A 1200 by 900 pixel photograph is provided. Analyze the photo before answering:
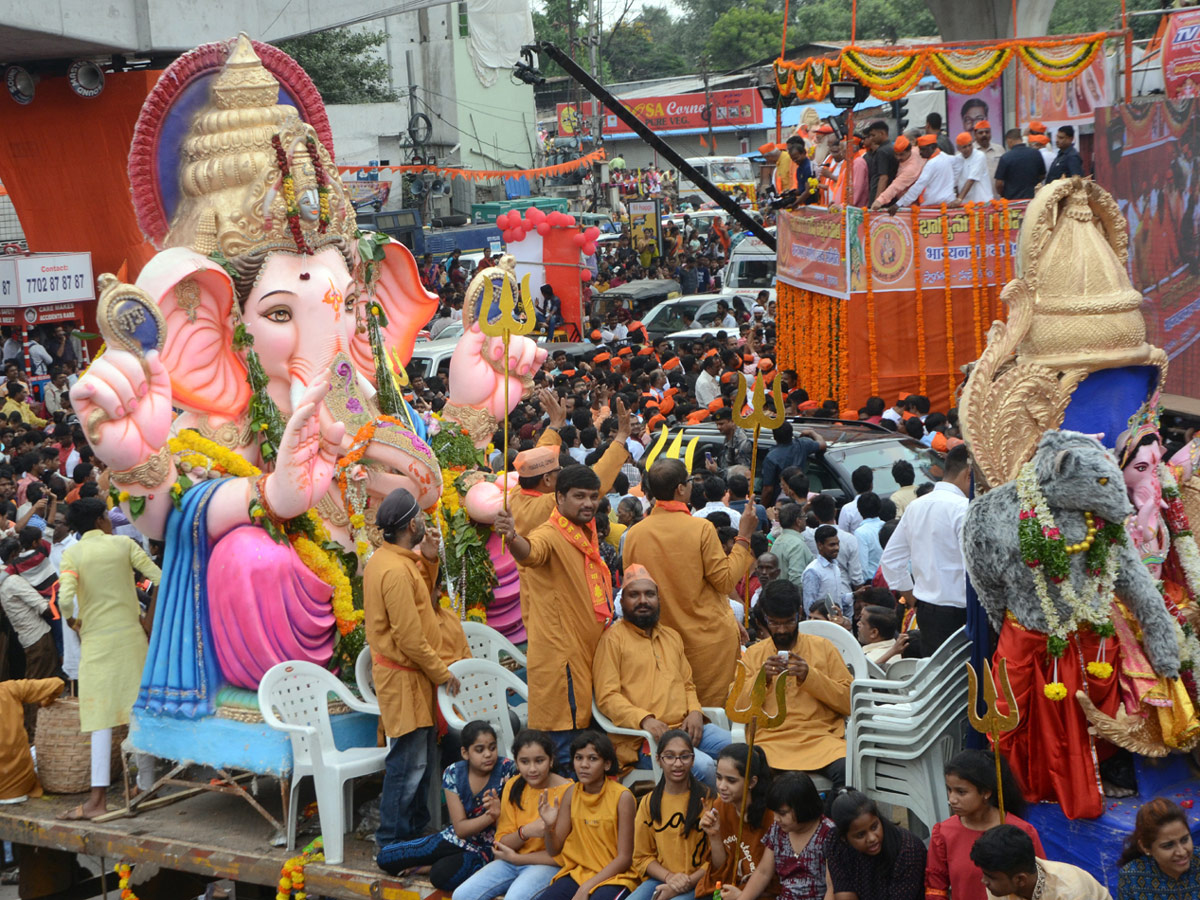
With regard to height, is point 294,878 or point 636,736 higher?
point 636,736

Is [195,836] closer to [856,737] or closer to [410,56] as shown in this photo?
[856,737]

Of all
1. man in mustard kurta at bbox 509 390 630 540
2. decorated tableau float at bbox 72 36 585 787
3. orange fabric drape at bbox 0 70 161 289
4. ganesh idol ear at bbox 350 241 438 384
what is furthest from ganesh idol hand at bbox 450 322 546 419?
orange fabric drape at bbox 0 70 161 289

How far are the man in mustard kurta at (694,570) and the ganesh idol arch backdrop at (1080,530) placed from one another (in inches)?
49.1

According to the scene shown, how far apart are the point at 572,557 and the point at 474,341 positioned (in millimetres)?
2556

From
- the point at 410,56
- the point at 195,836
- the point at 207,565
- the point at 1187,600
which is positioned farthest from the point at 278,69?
the point at 410,56

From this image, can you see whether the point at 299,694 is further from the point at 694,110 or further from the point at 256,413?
the point at 694,110

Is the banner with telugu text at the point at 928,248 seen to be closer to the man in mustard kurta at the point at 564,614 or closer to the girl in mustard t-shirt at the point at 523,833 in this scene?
the man in mustard kurta at the point at 564,614

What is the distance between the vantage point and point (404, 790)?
6.49 m

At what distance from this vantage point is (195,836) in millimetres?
7055

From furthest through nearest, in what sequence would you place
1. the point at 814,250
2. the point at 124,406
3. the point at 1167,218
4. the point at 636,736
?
the point at 814,250 → the point at 1167,218 → the point at 124,406 → the point at 636,736

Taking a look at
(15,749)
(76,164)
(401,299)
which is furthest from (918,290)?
(76,164)

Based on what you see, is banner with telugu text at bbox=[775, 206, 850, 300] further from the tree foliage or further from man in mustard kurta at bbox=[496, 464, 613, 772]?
the tree foliage

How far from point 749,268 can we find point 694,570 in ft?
63.9

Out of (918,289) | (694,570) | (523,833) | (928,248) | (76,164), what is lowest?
(523,833)
